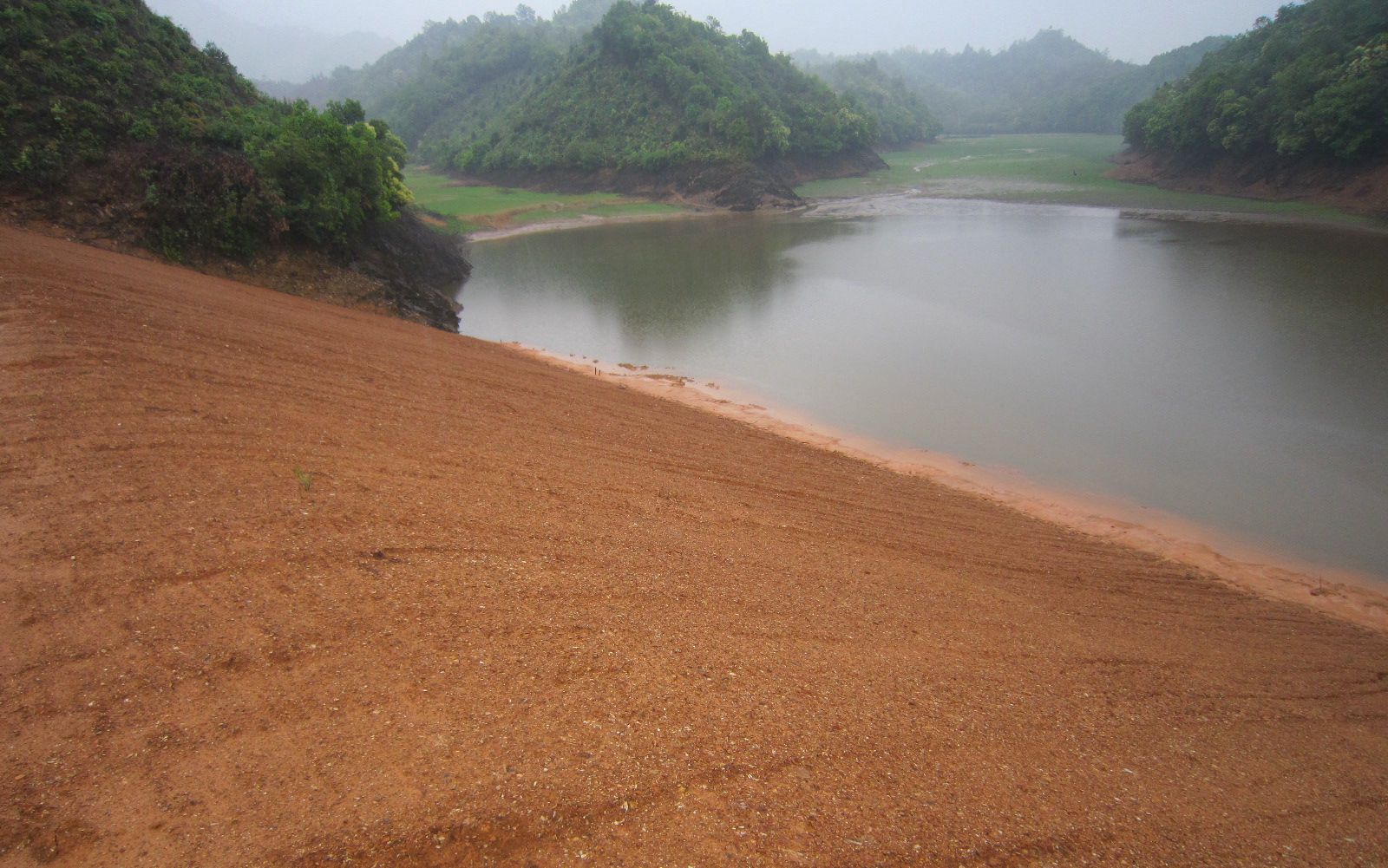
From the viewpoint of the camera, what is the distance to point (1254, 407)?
548 inches

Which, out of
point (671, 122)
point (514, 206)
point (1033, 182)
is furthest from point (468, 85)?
point (1033, 182)

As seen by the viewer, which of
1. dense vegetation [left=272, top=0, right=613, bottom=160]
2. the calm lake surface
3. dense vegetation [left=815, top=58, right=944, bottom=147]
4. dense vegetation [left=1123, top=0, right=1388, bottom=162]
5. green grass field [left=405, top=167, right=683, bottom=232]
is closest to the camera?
the calm lake surface

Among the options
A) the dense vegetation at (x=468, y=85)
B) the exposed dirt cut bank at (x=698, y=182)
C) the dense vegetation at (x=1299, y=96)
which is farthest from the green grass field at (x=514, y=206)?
the dense vegetation at (x=1299, y=96)

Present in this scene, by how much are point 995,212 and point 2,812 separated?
49.7 m

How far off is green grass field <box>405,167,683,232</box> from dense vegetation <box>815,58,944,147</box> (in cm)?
3772

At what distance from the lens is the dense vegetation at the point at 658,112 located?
179 ft

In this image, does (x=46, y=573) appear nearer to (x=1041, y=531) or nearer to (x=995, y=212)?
(x=1041, y=531)

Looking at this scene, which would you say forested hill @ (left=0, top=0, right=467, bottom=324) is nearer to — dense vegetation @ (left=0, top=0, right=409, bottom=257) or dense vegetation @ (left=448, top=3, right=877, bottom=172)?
dense vegetation @ (left=0, top=0, right=409, bottom=257)

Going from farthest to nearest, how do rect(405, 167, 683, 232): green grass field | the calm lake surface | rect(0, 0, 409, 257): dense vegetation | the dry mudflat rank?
rect(405, 167, 683, 232): green grass field
rect(0, 0, 409, 257): dense vegetation
the calm lake surface
the dry mudflat

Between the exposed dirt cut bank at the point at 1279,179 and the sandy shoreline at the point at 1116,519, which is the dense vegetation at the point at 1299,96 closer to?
the exposed dirt cut bank at the point at 1279,179

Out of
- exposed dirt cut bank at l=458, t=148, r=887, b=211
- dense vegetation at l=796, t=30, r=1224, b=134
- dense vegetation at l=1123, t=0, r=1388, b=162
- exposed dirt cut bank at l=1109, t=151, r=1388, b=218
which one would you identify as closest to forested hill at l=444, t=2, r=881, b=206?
exposed dirt cut bank at l=458, t=148, r=887, b=211

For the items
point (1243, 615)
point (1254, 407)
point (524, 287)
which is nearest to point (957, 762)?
point (1243, 615)

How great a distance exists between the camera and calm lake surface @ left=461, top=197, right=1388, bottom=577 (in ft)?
38.3

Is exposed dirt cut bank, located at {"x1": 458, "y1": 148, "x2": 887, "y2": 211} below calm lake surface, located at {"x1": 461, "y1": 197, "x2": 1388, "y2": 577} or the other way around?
the other way around
